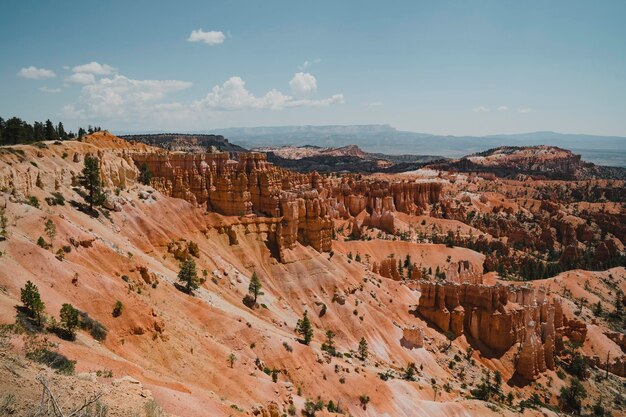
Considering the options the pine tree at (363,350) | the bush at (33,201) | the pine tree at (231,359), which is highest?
the bush at (33,201)

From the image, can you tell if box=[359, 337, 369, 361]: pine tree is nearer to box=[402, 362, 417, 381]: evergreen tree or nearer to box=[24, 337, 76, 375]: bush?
box=[402, 362, 417, 381]: evergreen tree

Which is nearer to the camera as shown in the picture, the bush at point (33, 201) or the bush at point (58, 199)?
the bush at point (33, 201)

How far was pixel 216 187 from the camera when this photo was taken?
64125 mm

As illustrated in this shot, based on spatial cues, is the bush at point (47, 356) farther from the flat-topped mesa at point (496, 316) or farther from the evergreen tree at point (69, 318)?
the flat-topped mesa at point (496, 316)

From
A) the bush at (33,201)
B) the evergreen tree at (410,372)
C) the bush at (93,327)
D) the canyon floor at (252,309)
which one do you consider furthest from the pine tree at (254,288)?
the bush at (93,327)

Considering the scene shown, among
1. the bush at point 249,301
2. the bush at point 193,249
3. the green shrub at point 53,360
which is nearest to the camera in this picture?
the green shrub at point 53,360

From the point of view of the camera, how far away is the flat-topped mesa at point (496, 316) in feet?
188

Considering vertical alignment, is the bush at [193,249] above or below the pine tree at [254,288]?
above

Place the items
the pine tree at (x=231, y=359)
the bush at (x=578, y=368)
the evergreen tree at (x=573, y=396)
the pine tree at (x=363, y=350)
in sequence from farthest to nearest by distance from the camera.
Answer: the bush at (x=578, y=368) < the evergreen tree at (x=573, y=396) < the pine tree at (x=363, y=350) < the pine tree at (x=231, y=359)

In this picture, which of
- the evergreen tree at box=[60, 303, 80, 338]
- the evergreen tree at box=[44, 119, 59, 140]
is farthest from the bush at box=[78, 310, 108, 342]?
the evergreen tree at box=[44, 119, 59, 140]

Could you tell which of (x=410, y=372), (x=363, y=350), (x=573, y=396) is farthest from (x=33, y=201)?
(x=573, y=396)

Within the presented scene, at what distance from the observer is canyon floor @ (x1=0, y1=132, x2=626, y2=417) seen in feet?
69.8

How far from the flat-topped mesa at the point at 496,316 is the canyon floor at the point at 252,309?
0.20m

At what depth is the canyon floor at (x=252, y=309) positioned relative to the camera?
21.3 m
